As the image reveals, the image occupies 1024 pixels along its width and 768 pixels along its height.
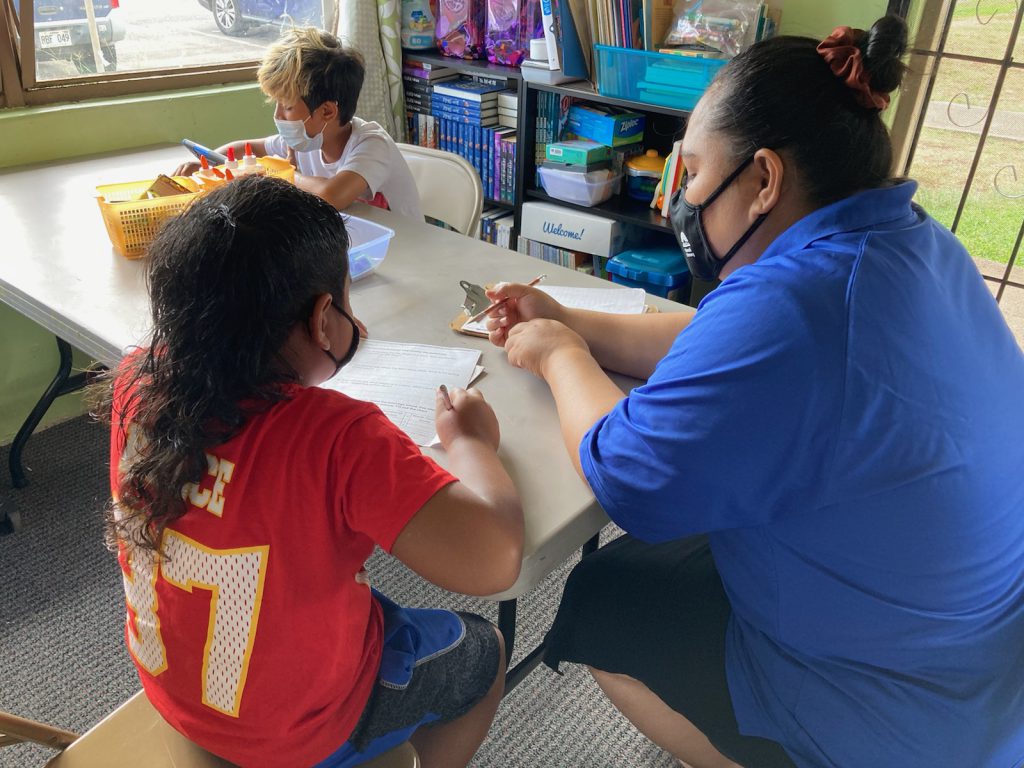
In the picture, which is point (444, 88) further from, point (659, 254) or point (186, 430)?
point (186, 430)

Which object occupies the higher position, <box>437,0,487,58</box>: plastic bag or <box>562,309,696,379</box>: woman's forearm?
<box>437,0,487,58</box>: plastic bag

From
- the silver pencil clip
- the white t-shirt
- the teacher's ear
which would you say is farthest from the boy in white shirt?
the teacher's ear

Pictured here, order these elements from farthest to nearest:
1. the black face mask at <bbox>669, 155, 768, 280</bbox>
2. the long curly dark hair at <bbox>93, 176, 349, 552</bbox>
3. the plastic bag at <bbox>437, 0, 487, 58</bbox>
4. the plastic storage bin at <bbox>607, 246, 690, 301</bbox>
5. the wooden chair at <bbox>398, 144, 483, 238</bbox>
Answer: the plastic bag at <bbox>437, 0, 487, 58</bbox> < the plastic storage bin at <bbox>607, 246, 690, 301</bbox> < the wooden chair at <bbox>398, 144, 483, 238</bbox> < the black face mask at <bbox>669, 155, 768, 280</bbox> < the long curly dark hair at <bbox>93, 176, 349, 552</bbox>

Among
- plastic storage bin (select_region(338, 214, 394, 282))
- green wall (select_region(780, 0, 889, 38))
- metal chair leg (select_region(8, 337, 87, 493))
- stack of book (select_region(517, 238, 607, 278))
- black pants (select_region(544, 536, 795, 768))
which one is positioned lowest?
metal chair leg (select_region(8, 337, 87, 493))

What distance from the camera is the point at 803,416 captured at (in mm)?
791

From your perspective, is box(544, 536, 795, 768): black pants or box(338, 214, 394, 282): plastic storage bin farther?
box(338, 214, 394, 282): plastic storage bin

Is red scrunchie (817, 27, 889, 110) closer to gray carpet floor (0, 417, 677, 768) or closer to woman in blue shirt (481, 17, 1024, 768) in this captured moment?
woman in blue shirt (481, 17, 1024, 768)

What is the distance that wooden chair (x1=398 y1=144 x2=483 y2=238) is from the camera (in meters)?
1.98

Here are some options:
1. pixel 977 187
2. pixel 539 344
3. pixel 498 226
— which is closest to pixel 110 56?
pixel 498 226

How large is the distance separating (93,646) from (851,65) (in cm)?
170

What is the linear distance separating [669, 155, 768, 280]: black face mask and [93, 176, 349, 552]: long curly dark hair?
463 millimetres

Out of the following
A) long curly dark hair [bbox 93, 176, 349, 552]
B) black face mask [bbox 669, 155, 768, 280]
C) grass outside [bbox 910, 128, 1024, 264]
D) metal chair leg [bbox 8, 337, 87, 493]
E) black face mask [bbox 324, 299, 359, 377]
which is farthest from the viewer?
grass outside [bbox 910, 128, 1024, 264]

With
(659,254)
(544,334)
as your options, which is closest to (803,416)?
(544,334)

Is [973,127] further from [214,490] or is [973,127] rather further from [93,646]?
[93,646]
